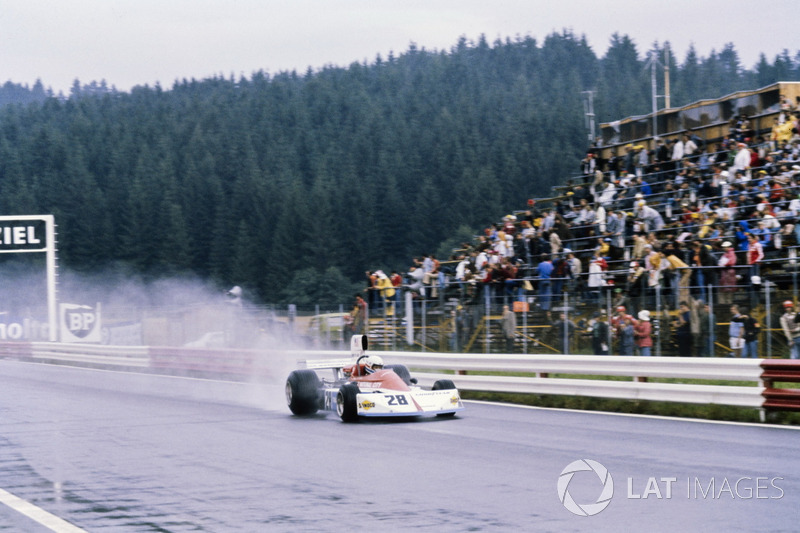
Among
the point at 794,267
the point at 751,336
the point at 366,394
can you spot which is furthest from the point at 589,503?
the point at 794,267

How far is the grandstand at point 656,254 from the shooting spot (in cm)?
1812

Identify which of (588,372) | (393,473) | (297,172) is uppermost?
(297,172)

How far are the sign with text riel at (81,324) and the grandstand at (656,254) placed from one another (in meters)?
15.0

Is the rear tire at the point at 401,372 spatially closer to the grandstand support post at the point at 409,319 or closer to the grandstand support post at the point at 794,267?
the grandstand support post at the point at 794,267

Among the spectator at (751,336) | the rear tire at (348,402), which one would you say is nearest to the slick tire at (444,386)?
the rear tire at (348,402)

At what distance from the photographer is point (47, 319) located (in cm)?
4619

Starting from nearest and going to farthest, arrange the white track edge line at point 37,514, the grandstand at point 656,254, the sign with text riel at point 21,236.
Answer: the white track edge line at point 37,514 < the grandstand at point 656,254 < the sign with text riel at point 21,236

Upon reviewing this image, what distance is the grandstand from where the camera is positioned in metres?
18.1

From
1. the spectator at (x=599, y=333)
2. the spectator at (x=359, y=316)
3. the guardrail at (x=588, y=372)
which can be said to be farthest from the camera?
the spectator at (x=359, y=316)

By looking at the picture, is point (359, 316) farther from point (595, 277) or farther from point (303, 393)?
point (303, 393)

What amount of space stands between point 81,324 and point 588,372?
1117 inches

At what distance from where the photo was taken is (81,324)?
3969 centimetres

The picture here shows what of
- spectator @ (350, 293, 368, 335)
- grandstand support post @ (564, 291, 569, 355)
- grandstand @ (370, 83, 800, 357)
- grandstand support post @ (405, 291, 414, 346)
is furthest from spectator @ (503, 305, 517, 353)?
spectator @ (350, 293, 368, 335)

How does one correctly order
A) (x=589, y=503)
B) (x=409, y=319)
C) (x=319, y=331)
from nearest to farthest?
(x=589, y=503), (x=409, y=319), (x=319, y=331)
